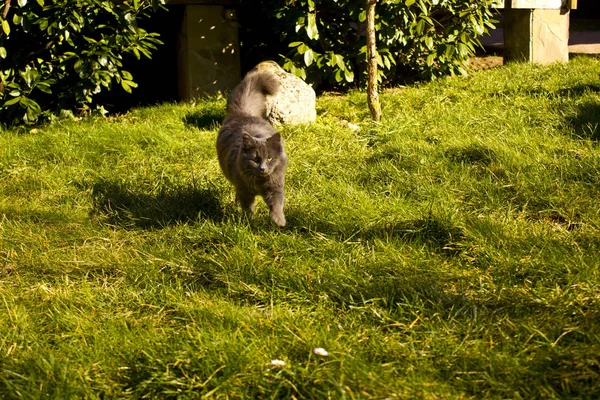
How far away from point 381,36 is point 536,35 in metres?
2.34

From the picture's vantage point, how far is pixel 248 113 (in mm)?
4789

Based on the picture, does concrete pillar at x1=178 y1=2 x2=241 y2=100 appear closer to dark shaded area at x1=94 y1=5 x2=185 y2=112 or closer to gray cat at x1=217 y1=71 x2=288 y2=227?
dark shaded area at x1=94 y1=5 x2=185 y2=112

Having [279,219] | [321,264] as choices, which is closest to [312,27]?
[279,219]

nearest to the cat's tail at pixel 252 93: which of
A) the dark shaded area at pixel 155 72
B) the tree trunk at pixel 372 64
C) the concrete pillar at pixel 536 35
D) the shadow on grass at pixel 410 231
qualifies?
the tree trunk at pixel 372 64

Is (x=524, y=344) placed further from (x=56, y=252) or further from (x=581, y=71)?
(x=581, y=71)

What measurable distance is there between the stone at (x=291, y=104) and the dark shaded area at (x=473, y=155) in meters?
1.61

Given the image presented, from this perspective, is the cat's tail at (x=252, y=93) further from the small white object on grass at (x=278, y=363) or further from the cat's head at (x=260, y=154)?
the small white object on grass at (x=278, y=363)

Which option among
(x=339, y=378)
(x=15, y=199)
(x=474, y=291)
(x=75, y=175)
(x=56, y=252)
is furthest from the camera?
(x=75, y=175)

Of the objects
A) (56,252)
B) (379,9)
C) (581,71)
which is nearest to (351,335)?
(56,252)

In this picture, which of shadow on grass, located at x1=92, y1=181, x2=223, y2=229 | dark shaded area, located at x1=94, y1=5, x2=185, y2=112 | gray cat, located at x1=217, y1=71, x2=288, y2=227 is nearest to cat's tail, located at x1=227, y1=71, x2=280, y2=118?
gray cat, located at x1=217, y1=71, x2=288, y2=227

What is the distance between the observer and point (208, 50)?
7.22 m

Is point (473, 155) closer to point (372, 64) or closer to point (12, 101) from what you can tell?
point (372, 64)

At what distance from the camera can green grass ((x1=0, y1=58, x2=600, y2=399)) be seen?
2.37 m

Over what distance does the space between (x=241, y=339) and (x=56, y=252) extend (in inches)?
62.9
